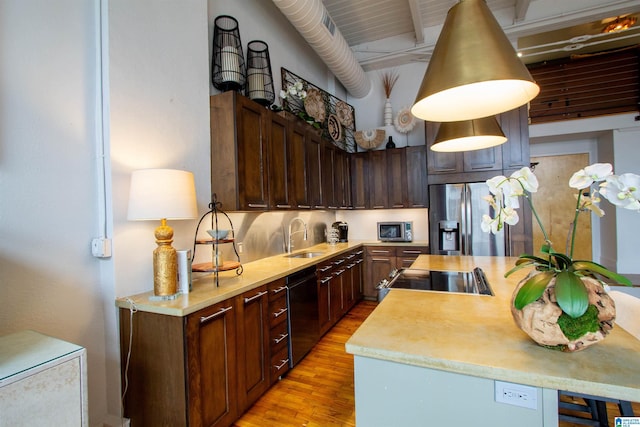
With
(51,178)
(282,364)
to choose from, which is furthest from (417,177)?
(51,178)

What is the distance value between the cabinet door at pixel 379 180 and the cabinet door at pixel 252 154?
2457 millimetres

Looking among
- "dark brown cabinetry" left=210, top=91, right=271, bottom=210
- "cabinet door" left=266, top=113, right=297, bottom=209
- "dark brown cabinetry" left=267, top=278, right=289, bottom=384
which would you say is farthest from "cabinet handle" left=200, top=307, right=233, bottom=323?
"cabinet door" left=266, top=113, right=297, bottom=209

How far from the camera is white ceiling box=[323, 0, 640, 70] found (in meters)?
3.69

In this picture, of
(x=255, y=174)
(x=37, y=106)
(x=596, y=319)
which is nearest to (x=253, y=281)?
(x=255, y=174)

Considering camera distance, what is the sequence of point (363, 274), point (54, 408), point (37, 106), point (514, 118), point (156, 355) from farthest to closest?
point (363, 274) < point (514, 118) < point (156, 355) < point (37, 106) < point (54, 408)

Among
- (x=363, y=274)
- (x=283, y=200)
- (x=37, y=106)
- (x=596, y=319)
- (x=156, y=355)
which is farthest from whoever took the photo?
(x=363, y=274)

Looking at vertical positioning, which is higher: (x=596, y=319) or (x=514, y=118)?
(x=514, y=118)

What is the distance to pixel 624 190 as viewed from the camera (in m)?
0.92

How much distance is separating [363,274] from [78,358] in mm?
3870

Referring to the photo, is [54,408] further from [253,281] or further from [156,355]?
[253,281]

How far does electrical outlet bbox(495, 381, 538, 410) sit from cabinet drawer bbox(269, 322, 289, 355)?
1.74m

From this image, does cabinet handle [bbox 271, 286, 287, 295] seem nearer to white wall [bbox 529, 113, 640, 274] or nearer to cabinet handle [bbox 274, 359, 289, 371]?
cabinet handle [bbox 274, 359, 289, 371]

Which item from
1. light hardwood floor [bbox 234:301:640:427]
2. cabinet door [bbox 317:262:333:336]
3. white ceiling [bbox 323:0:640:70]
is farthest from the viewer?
white ceiling [bbox 323:0:640:70]

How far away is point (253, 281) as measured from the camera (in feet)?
7.22
